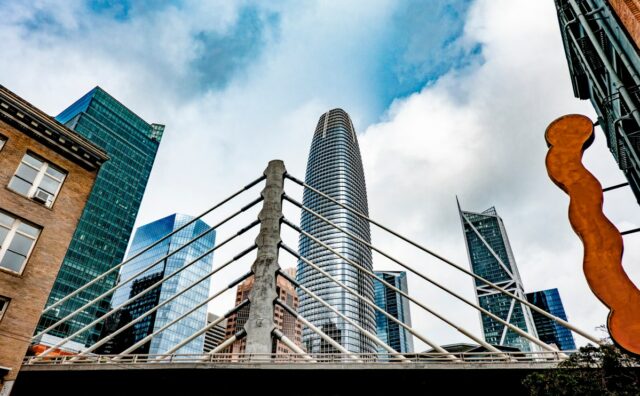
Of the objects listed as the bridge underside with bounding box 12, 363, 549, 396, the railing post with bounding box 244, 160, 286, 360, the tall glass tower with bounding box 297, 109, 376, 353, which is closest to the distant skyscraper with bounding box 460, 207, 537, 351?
the tall glass tower with bounding box 297, 109, 376, 353

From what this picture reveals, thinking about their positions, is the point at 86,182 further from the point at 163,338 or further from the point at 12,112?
the point at 163,338

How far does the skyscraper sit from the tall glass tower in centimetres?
6162

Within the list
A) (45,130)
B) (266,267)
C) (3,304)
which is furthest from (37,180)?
(266,267)

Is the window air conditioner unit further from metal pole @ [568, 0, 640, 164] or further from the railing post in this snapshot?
metal pole @ [568, 0, 640, 164]

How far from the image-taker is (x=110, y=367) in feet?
56.2

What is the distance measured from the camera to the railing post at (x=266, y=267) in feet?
68.5

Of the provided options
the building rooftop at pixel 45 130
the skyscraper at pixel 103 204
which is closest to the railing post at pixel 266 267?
the building rooftop at pixel 45 130

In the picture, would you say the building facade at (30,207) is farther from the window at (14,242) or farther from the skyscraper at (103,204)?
the skyscraper at (103,204)

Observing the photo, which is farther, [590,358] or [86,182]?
[86,182]

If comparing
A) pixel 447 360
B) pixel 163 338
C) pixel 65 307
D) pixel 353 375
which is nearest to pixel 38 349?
pixel 353 375

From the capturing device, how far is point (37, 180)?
678 inches

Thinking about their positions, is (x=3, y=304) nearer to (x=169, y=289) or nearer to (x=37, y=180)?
(x=37, y=180)

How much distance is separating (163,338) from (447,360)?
129646mm

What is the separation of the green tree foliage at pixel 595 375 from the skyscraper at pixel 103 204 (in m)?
103
